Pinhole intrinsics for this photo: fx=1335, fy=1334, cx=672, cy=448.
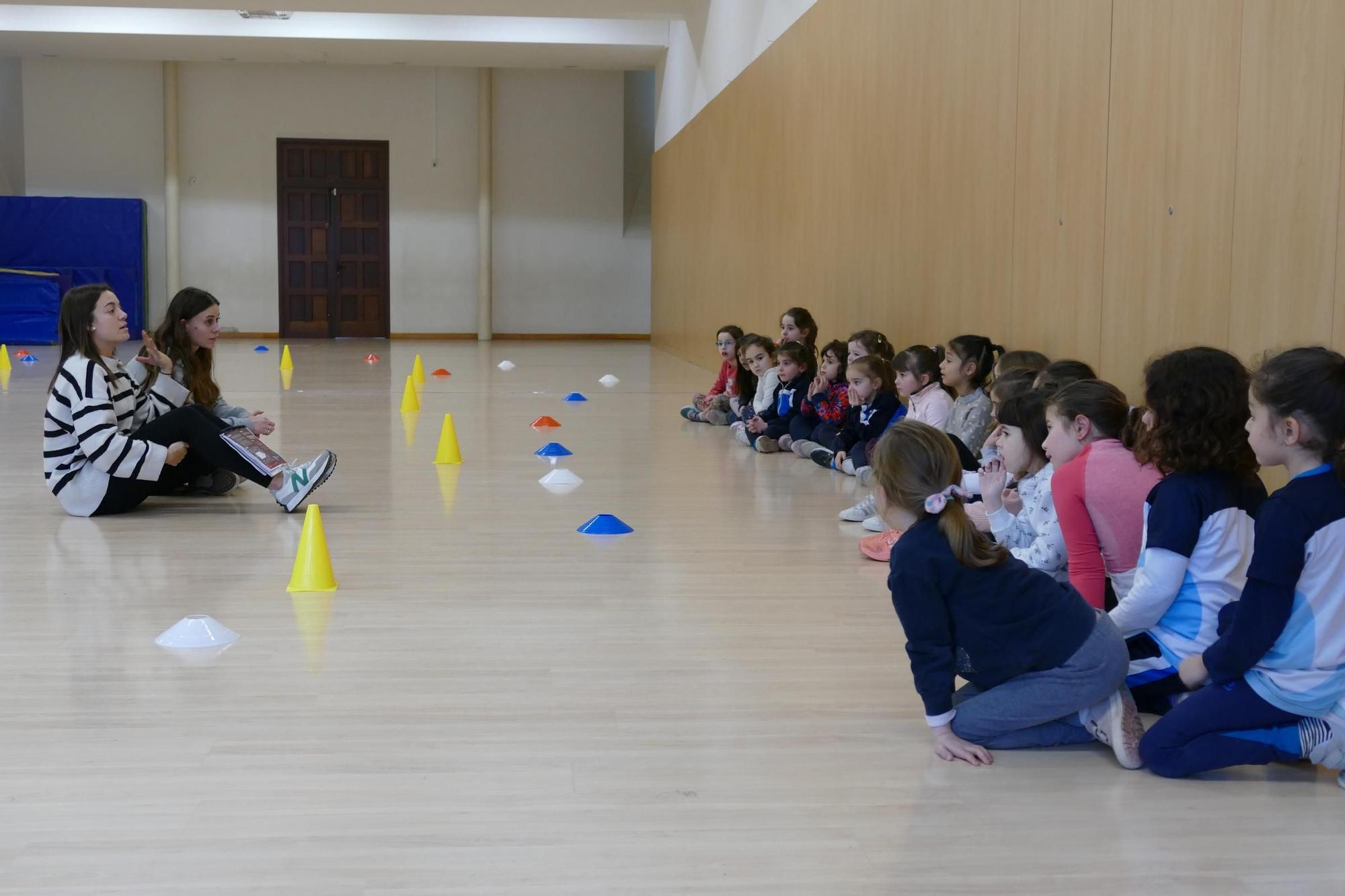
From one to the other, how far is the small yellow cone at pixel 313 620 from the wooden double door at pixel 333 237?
16.0 m

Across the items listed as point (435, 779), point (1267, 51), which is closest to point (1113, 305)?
point (1267, 51)

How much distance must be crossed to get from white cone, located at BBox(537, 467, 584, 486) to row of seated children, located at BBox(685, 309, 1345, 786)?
3.27 meters

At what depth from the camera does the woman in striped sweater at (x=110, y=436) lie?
4906 millimetres

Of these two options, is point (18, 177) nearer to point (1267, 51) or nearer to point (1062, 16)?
point (1062, 16)

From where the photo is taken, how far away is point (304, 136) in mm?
18719

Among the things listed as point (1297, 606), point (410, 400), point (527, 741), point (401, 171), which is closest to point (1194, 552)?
point (1297, 606)

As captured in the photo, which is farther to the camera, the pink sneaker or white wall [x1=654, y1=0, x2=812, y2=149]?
white wall [x1=654, y1=0, x2=812, y2=149]

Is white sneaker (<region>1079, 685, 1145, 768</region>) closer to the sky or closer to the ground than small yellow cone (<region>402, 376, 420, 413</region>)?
closer to the ground

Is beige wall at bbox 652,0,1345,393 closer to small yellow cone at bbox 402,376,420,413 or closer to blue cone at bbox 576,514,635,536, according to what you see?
blue cone at bbox 576,514,635,536

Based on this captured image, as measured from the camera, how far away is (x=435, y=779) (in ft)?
8.23

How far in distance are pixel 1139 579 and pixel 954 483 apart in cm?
49

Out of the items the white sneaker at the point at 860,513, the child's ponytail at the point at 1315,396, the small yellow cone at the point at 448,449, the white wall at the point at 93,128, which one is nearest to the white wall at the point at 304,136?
the white wall at the point at 93,128

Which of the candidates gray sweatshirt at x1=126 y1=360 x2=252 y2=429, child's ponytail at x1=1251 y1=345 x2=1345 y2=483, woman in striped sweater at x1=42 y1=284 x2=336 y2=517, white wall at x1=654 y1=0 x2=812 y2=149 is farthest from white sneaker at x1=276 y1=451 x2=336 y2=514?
white wall at x1=654 y1=0 x2=812 y2=149

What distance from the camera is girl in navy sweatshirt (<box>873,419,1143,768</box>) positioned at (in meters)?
2.57
